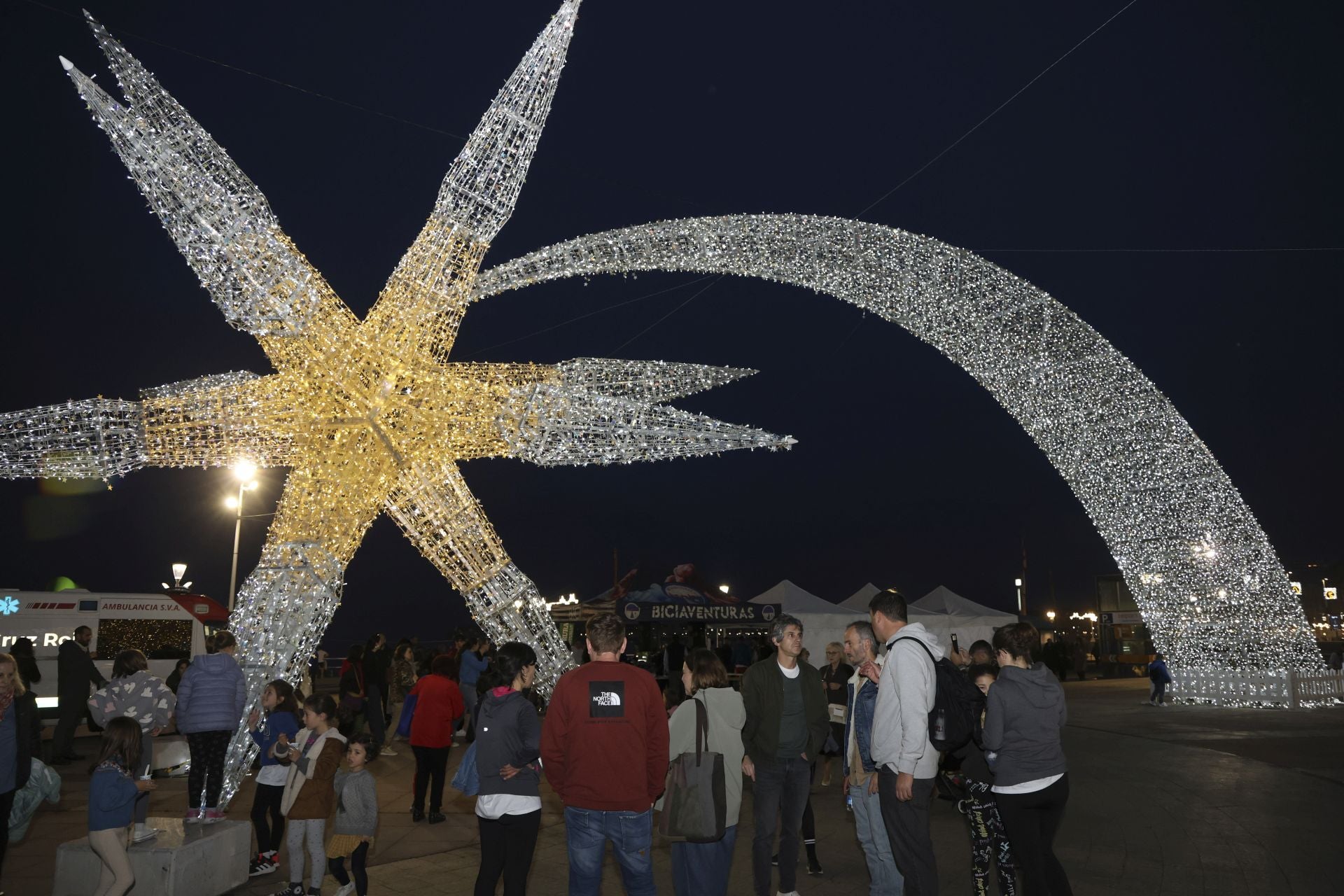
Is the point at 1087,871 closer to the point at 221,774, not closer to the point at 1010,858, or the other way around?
the point at 1010,858

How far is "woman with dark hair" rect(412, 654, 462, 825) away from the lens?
7.89m

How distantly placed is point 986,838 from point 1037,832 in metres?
0.53

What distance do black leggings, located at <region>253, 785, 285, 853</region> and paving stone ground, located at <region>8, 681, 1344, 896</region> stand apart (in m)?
0.21

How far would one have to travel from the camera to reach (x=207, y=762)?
688 centimetres

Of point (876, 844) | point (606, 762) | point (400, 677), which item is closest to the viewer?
point (606, 762)

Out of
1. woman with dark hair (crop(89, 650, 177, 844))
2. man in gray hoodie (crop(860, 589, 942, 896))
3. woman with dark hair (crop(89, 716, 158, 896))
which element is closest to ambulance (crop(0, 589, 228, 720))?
woman with dark hair (crop(89, 650, 177, 844))

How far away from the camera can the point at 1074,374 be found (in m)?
15.3

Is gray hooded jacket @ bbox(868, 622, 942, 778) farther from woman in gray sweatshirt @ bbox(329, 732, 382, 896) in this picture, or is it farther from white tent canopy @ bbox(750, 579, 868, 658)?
white tent canopy @ bbox(750, 579, 868, 658)

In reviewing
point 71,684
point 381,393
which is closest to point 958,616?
point 381,393

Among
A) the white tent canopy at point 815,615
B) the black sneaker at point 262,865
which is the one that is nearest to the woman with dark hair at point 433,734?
the black sneaker at point 262,865

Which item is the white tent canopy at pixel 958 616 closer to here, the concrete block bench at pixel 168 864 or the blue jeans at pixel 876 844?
the blue jeans at pixel 876 844

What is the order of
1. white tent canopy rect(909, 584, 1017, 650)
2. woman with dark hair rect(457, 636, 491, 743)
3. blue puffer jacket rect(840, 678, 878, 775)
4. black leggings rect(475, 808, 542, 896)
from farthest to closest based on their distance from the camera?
white tent canopy rect(909, 584, 1017, 650) < woman with dark hair rect(457, 636, 491, 743) < blue puffer jacket rect(840, 678, 878, 775) < black leggings rect(475, 808, 542, 896)

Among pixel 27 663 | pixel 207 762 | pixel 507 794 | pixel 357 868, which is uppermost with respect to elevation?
pixel 27 663

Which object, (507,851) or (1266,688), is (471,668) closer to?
(507,851)
